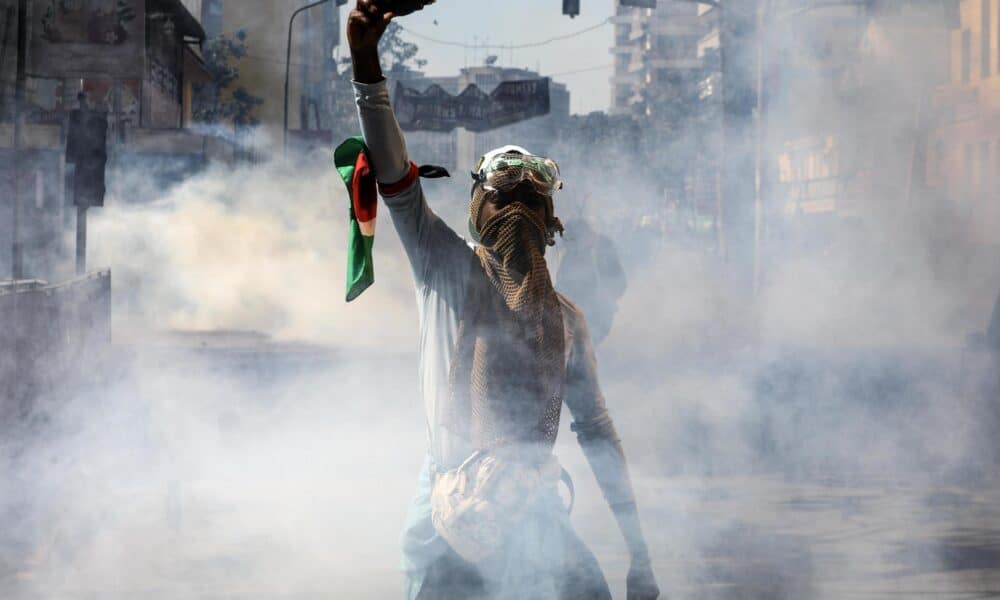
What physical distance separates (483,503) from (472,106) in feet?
107

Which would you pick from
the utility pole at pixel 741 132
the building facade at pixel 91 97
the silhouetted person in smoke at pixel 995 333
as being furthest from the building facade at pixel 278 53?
the silhouetted person in smoke at pixel 995 333

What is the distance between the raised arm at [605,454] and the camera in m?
2.80

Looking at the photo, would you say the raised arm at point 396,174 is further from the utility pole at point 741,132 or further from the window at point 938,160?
the utility pole at point 741,132

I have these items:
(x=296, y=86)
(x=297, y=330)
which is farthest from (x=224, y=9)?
(x=297, y=330)

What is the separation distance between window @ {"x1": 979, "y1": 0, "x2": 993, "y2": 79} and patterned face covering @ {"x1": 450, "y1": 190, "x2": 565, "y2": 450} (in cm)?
1534

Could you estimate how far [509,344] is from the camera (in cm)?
257

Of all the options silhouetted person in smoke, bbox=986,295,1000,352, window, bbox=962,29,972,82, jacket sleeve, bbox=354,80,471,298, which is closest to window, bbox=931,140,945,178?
window, bbox=962,29,972,82

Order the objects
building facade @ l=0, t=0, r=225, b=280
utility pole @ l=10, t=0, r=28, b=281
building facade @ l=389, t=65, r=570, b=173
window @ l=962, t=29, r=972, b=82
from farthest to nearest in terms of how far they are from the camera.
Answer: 1. building facade @ l=389, t=65, r=570, b=173
2. window @ l=962, t=29, r=972, b=82
3. building facade @ l=0, t=0, r=225, b=280
4. utility pole @ l=10, t=0, r=28, b=281

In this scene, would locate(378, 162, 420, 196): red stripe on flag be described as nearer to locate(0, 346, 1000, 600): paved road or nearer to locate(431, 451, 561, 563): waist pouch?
locate(431, 451, 561, 563): waist pouch

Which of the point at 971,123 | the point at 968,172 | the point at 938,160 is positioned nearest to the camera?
the point at 968,172

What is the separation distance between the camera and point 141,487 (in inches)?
269

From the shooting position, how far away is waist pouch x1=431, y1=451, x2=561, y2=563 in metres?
2.52

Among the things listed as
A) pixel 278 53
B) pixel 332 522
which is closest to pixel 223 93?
pixel 278 53

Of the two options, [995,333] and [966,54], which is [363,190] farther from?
[966,54]
